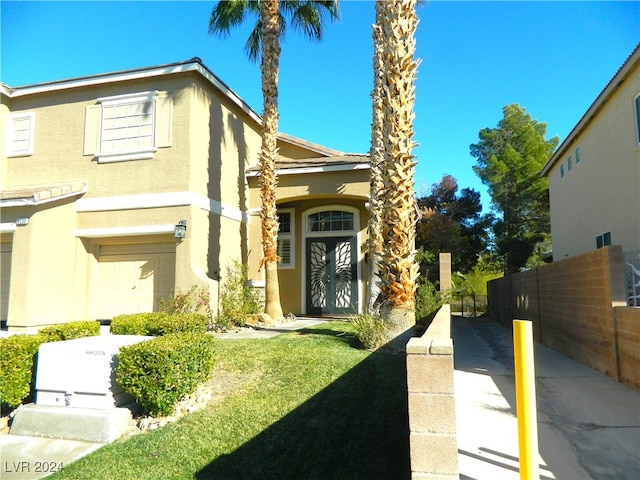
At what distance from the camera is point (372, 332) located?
752 centimetres

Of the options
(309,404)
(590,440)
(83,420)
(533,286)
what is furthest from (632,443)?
(533,286)

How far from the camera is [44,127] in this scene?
516 inches

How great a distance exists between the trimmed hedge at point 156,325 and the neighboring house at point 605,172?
25.9ft

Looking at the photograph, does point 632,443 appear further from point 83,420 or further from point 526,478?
point 83,420

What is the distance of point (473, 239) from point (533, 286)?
14.3 metres

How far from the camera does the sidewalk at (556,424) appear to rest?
361cm

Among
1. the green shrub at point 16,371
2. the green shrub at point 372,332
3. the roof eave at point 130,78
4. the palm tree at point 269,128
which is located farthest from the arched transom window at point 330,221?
the green shrub at point 16,371

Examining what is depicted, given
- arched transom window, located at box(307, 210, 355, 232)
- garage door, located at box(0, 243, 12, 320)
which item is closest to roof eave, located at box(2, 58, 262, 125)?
arched transom window, located at box(307, 210, 355, 232)

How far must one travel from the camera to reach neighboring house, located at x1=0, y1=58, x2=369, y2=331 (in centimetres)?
1146

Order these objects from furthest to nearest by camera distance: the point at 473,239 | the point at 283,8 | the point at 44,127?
the point at 473,239 → the point at 283,8 → the point at 44,127

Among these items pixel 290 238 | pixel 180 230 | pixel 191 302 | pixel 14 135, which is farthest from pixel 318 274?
pixel 14 135

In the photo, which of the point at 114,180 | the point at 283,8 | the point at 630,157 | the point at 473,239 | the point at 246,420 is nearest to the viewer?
the point at 246,420

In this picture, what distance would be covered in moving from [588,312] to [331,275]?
26.9 feet

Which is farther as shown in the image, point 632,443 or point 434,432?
point 632,443
